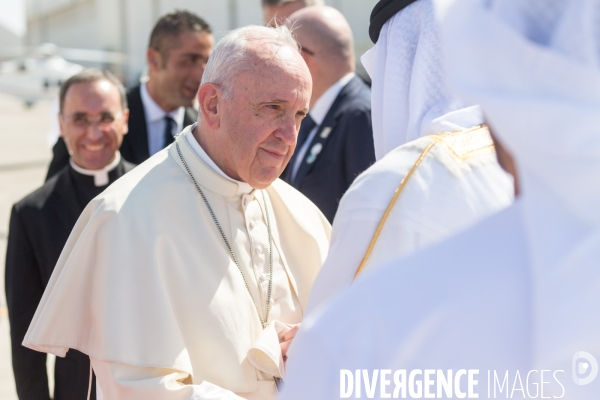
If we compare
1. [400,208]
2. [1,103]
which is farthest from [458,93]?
[1,103]

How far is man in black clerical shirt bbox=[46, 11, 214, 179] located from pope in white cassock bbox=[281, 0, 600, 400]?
379cm

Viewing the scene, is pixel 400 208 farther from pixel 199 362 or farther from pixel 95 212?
pixel 95 212

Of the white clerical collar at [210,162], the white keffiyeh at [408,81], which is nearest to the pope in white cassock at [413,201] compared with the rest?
the white keffiyeh at [408,81]

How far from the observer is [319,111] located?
4512 millimetres

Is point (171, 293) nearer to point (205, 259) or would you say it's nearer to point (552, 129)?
point (205, 259)

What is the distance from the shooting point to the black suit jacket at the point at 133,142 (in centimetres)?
420

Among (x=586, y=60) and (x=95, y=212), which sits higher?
(x=586, y=60)

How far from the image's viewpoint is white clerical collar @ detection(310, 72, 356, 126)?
14.8 ft

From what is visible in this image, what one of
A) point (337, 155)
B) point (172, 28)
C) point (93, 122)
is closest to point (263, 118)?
point (93, 122)

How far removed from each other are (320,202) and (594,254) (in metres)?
3.33

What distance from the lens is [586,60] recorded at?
881 mm

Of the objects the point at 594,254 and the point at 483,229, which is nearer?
the point at 594,254

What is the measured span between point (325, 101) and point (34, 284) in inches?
81.8

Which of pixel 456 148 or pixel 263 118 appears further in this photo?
pixel 263 118
